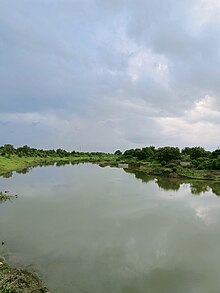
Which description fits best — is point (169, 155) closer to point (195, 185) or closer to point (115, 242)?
point (195, 185)

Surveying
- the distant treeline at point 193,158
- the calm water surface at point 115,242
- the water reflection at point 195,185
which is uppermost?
the distant treeline at point 193,158

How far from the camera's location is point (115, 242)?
1402cm

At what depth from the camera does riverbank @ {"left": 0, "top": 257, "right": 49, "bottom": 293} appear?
8.24 meters

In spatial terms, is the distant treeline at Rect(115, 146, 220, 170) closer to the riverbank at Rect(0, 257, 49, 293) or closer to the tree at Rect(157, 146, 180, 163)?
the tree at Rect(157, 146, 180, 163)

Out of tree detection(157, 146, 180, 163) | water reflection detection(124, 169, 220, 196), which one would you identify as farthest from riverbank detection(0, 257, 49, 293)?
tree detection(157, 146, 180, 163)

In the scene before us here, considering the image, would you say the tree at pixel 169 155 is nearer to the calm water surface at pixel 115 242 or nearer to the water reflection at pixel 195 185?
the water reflection at pixel 195 185

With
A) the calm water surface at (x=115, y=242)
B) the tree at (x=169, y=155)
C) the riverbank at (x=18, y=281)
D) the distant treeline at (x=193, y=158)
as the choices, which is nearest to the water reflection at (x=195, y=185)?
the calm water surface at (x=115, y=242)

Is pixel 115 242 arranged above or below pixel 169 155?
below

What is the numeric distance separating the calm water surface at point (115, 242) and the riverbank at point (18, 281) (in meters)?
0.46

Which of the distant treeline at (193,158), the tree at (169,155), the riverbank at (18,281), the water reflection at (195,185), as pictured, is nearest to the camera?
the riverbank at (18,281)

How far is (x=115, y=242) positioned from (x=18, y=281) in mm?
6111

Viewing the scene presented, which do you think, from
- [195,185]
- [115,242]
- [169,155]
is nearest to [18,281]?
[115,242]

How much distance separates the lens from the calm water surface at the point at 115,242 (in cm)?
1009

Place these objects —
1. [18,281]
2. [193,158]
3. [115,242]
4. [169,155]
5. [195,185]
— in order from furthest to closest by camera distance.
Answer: [193,158], [169,155], [195,185], [115,242], [18,281]
